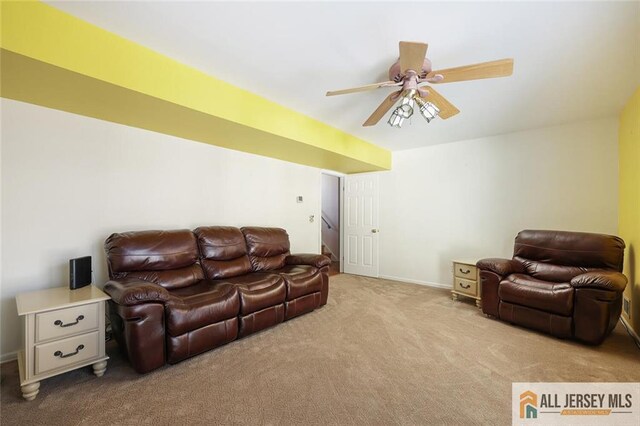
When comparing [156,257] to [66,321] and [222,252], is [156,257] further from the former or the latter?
[66,321]

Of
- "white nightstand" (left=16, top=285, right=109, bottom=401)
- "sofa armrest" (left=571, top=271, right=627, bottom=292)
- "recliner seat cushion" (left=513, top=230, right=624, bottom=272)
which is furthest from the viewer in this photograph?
"recliner seat cushion" (left=513, top=230, right=624, bottom=272)

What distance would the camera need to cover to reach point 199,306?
212 cm

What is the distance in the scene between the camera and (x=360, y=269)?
17.3ft

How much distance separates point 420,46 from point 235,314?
2.49m

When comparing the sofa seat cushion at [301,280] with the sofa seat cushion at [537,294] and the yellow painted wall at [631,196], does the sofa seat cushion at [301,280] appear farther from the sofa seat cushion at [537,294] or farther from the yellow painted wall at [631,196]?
the yellow painted wall at [631,196]

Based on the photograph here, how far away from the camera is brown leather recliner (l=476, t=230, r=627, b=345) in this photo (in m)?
2.31

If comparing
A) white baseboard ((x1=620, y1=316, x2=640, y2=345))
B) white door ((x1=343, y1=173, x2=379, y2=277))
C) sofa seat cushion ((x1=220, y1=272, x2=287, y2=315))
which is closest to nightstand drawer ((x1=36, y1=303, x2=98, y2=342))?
sofa seat cushion ((x1=220, y1=272, x2=287, y2=315))

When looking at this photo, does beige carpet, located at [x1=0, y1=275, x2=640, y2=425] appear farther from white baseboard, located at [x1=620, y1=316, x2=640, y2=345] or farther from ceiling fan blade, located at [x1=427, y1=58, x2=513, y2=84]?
ceiling fan blade, located at [x1=427, y1=58, x2=513, y2=84]

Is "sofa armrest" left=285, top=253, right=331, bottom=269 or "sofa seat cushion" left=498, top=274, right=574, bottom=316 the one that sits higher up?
"sofa armrest" left=285, top=253, right=331, bottom=269

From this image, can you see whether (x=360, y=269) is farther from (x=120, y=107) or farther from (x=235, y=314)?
(x=120, y=107)

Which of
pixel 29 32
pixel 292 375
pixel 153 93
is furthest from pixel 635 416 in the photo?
pixel 29 32

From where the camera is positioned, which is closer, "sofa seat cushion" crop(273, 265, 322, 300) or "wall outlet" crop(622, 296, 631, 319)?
"wall outlet" crop(622, 296, 631, 319)

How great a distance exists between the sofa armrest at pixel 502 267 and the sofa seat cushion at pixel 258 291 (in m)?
2.32

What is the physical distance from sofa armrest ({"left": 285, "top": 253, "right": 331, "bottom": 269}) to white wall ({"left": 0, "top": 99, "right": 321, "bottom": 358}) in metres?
0.98
